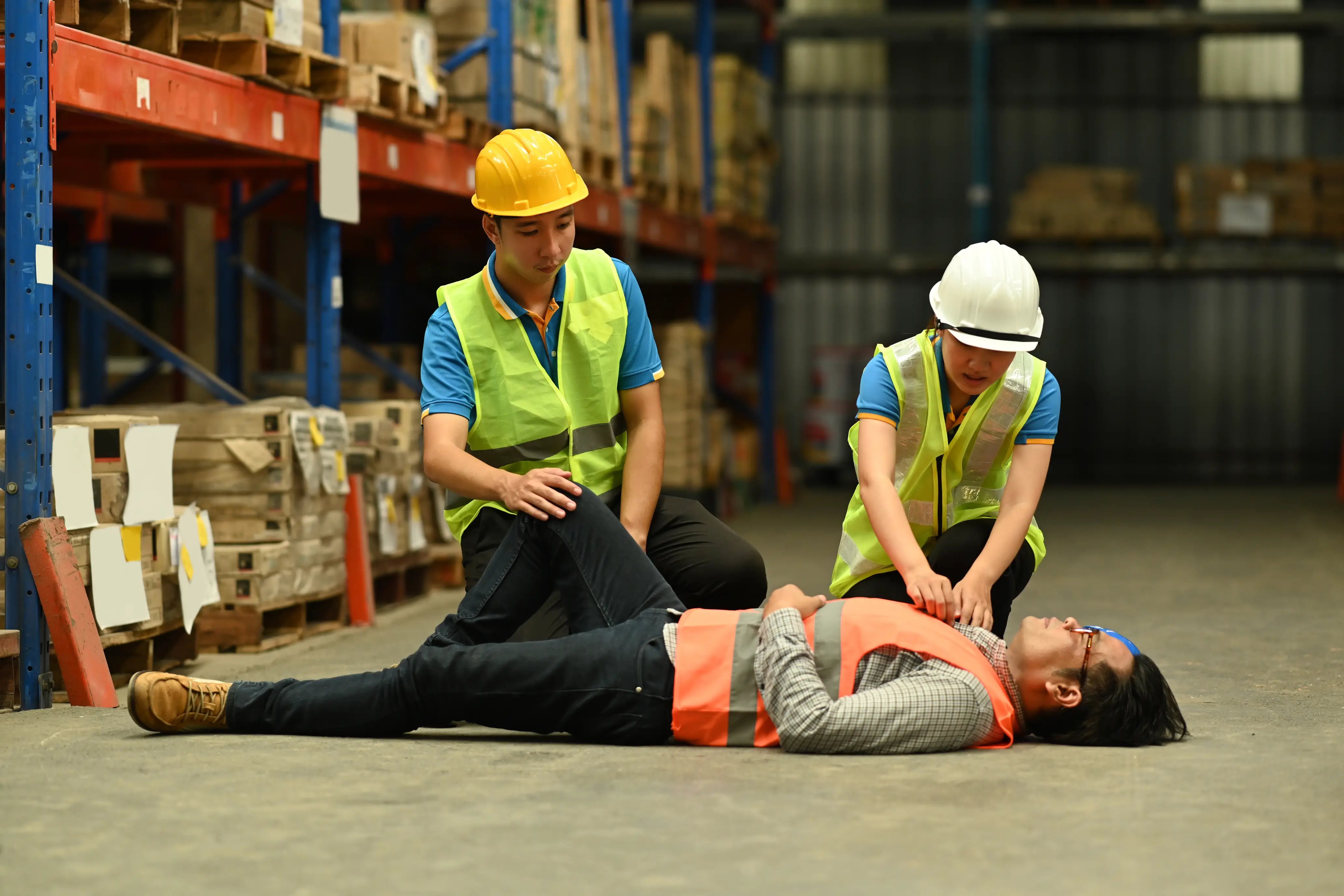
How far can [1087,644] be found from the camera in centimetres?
371

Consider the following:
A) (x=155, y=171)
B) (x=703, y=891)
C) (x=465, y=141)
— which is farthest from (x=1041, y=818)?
(x=155, y=171)

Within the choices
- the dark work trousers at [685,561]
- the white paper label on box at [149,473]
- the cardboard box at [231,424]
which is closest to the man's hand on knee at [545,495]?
the dark work trousers at [685,561]

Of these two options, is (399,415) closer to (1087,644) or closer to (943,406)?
(943,406)

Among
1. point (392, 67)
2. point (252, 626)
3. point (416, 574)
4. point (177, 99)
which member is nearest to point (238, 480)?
point (252, 626)

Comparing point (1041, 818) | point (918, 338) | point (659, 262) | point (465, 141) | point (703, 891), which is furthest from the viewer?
point (659, 262)

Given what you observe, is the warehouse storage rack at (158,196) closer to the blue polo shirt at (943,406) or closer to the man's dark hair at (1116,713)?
the blue polo shirt at (943,406)

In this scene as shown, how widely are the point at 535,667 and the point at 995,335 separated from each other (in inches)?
57.0

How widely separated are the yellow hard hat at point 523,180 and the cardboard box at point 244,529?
2.35 meters

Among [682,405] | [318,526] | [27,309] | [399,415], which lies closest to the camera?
[27,309]

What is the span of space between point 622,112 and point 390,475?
3906 mm

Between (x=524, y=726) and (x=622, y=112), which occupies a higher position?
(x=622, y=112)

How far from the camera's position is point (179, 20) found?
226 inches

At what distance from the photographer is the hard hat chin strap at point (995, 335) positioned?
4086 mm

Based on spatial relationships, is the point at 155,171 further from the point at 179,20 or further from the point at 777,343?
the point at 777,343
